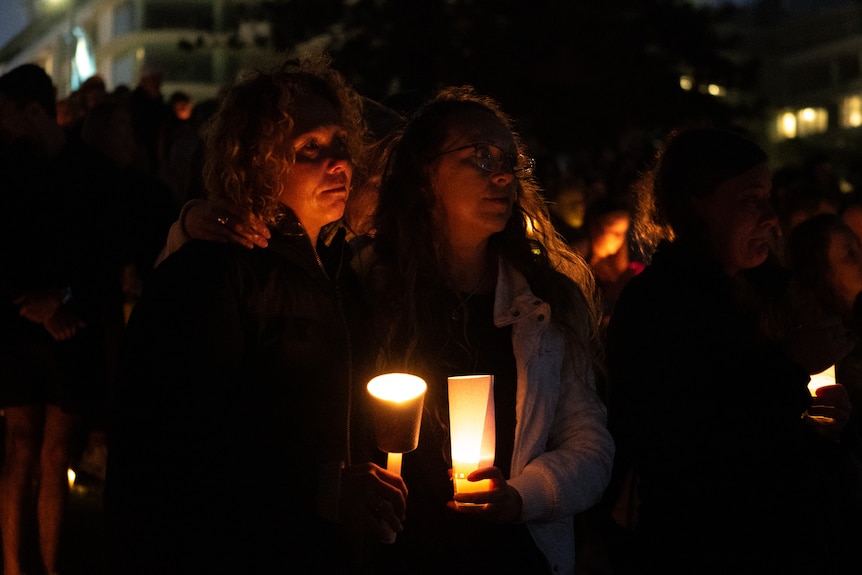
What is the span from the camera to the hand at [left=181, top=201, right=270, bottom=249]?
8.80 ft

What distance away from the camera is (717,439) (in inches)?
124

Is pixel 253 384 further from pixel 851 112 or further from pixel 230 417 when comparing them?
pixel 851 112

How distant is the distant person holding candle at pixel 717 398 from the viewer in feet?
10.3

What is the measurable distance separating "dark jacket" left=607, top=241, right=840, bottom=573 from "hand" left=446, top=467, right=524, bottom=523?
0.68 metres

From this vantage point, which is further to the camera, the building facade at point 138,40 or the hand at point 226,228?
the building facade at point 138,40

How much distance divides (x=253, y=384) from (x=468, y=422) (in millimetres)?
573

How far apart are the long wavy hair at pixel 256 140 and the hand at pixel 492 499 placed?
0.90 m

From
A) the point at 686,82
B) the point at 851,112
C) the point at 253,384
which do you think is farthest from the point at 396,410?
the point at 851,112

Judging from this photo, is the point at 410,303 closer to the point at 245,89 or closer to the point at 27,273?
the point at 245,89

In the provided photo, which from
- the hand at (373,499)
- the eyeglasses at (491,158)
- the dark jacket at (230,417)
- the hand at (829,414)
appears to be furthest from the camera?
the hand at (829,414)

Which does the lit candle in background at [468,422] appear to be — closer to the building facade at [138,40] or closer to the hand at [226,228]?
the hand at [226,228]

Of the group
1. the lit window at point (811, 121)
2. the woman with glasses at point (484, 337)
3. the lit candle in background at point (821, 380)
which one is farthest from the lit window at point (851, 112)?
the woman with glasses at point (484, 337)

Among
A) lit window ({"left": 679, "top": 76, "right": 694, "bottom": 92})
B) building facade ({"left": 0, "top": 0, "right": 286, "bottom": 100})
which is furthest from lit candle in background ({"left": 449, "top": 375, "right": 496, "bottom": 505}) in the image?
building facade ({"left": 0, "top": 0, "right": 286, "bottom": 100})

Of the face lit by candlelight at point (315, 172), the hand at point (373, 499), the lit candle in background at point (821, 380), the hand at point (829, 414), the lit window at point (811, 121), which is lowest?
the hand at point (373, 499)
